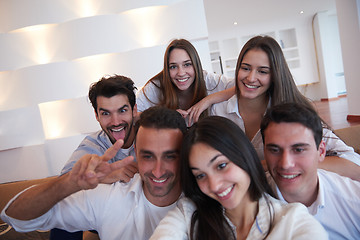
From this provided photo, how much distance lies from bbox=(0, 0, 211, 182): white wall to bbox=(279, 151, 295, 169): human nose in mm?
2989

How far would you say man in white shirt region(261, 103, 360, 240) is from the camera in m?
1.31

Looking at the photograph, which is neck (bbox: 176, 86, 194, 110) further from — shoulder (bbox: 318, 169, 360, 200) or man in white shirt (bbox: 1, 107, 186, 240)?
shoulder (bbox: 318, 169, 360, 200)

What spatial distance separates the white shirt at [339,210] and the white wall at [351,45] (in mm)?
4889

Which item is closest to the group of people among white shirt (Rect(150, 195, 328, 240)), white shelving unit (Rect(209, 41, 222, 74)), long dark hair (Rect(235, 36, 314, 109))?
white shirt (Rect(150, 195, 328, 240))

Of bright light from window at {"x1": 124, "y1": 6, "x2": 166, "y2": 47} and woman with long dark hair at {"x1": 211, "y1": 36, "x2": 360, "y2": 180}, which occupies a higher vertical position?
bright light from window at {"x1": 124, "y1": 6, "x2": 166, "y2": 47}

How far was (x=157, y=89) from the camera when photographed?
2.71 metres

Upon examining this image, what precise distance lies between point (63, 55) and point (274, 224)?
394 cm

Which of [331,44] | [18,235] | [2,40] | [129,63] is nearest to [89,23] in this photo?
[129,63]

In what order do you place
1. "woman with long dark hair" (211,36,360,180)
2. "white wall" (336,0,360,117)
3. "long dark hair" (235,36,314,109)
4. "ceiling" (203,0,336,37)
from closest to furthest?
"woman with long dark hair" (211,36,360,180), "long dark hair" (235,36,314,109), "white wall" (336,0,360,117), "ceiling" (203,0,336,37)

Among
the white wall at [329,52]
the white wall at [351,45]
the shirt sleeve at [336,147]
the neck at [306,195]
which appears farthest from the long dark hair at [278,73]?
the white wall at [329,52]

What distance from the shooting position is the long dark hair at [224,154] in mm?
1188

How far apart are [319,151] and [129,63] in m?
3.32

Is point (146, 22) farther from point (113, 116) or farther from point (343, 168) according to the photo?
point (343, 168)

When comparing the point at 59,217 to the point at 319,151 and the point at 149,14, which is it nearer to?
the point at 319,151
